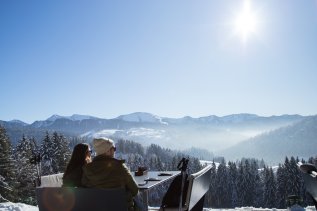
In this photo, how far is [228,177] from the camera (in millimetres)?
84625

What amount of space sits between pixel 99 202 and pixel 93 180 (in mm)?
483

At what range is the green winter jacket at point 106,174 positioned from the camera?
4.36 meters

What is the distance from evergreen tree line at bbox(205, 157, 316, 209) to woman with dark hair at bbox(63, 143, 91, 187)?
187ft

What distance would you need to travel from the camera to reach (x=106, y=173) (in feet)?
14.3

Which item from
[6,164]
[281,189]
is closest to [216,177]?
[281,189]

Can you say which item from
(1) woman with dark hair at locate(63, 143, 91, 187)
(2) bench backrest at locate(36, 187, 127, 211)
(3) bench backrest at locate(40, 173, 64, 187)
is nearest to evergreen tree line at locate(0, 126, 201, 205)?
(3) bench backrest at locate(40, 173, 64, 187)

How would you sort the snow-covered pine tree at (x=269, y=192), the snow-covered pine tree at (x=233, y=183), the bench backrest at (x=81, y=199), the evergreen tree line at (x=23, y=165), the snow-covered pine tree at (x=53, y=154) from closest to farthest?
the bench backrest at (x=81, y=199), the evergreen tree line at (x=23, y=165), the snow-covered pine tree at (x=53, y=154), the snow-covered pine tree at (x=269, y=192), the snow-covered pine tree at (x=233, y=183)

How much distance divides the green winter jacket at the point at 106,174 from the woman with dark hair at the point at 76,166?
649 millimetres

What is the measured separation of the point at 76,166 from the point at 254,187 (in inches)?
3070

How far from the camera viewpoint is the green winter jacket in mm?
4355

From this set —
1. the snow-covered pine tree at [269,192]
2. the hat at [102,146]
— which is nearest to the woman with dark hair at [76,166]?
the hat at [102,146]

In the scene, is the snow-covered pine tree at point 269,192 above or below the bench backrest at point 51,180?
below

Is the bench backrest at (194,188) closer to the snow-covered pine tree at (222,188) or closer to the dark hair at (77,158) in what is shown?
the dark hair at (77,158)

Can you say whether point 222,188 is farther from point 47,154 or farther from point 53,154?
point 47,154
